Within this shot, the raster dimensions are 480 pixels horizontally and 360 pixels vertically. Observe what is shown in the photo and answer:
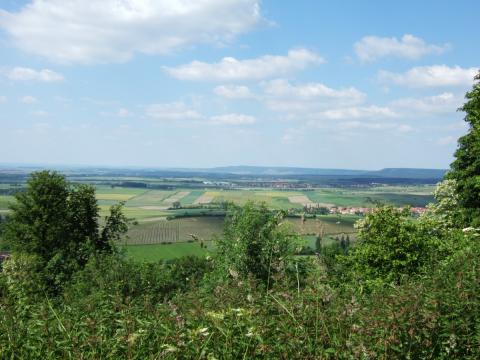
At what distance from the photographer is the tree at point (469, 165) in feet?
85.4

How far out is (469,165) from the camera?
92.5 ft

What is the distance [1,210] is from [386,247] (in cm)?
10418

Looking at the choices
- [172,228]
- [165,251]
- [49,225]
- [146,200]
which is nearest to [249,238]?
[49,225]

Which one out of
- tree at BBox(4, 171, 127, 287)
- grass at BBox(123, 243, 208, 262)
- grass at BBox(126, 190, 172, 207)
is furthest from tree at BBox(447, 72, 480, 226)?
grass at BBox(126, 190, 172, 207)

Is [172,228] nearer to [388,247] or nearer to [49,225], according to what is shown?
[49,225]

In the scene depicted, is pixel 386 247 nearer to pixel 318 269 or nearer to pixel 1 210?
pixel 318 269

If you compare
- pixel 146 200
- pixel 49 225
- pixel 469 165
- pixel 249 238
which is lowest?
pixel 146 200

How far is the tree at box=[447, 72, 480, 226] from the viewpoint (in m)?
26.0

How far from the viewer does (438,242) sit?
68.6 ft

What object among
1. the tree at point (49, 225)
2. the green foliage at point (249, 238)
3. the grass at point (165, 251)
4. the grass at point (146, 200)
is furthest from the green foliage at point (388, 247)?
the grass at point (146, 200)

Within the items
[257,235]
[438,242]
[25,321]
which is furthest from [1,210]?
[25,321]

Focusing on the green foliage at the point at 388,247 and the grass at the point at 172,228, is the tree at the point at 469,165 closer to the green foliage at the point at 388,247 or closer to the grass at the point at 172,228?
the green foliage at the point at 388,247

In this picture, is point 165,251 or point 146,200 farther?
point 146,200

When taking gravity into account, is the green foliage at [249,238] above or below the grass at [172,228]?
above
